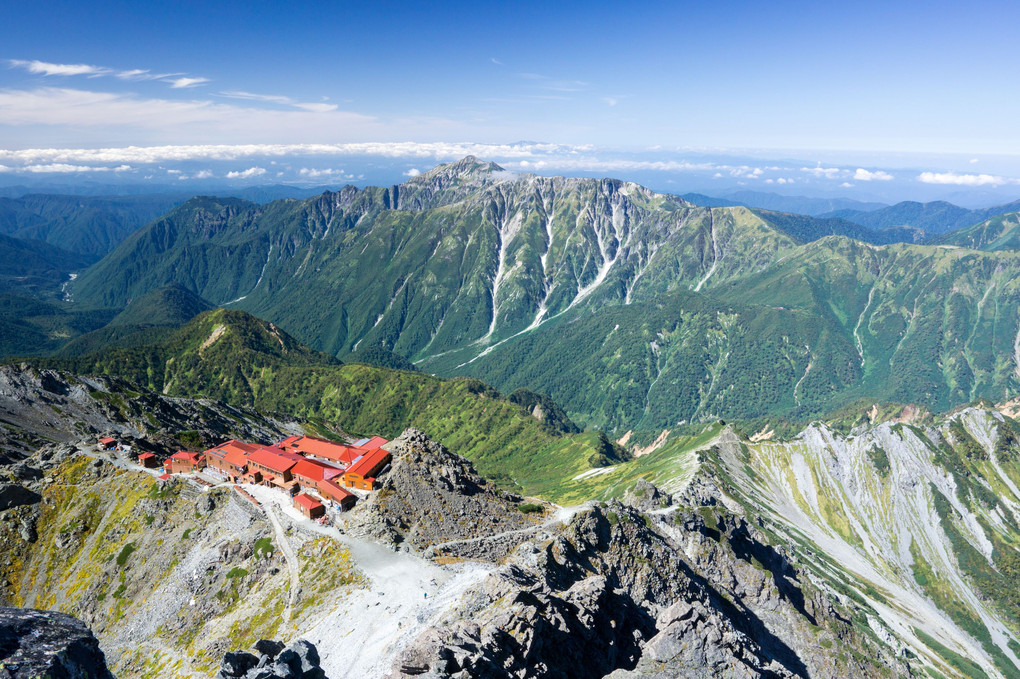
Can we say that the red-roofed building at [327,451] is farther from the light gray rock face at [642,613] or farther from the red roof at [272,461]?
the light gray rock face at [642,613]

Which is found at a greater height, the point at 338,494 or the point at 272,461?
the point at 338,494

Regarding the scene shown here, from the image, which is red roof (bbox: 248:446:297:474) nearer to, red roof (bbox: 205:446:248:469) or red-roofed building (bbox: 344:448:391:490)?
red roof (bbox: 205:446:248:469)

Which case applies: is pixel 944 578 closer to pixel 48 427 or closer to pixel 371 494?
pixel 371 494

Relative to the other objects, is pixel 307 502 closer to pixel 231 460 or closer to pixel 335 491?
pixel 335 491

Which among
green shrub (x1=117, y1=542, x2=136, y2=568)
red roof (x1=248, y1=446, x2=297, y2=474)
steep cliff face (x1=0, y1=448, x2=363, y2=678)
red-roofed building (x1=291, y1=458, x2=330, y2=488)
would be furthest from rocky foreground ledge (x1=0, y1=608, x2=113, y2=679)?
red roof (x1=248, y1=446, x2=297, y2=474)

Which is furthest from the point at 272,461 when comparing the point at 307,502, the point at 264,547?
the point at 264,547

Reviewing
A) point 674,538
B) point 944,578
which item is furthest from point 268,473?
point 944,578
